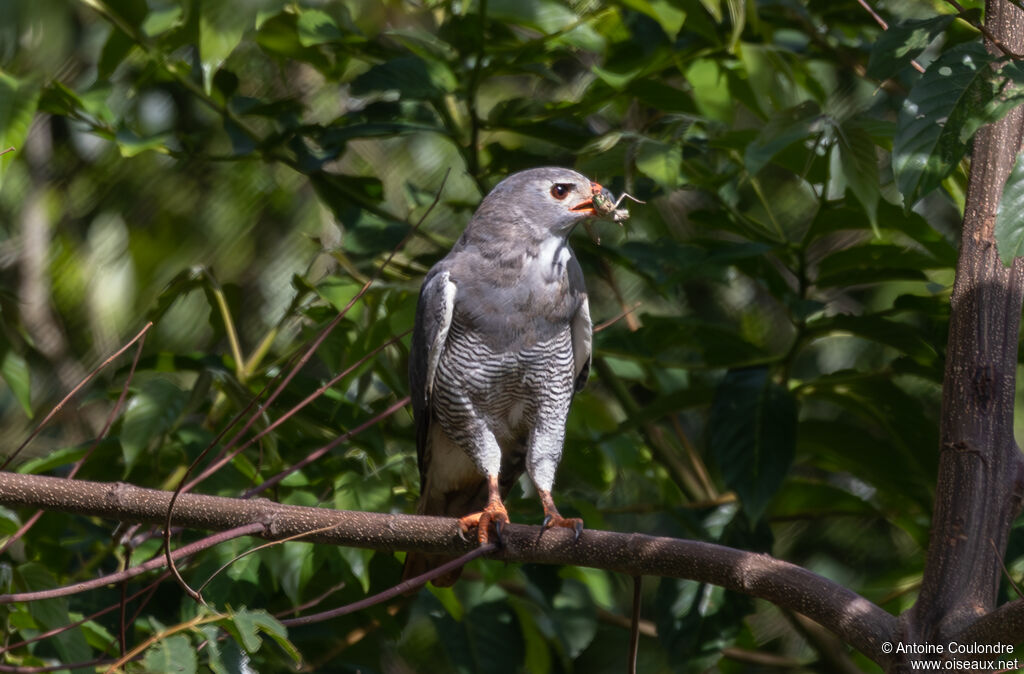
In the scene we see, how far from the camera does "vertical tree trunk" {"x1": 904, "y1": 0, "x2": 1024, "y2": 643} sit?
2.01 metres

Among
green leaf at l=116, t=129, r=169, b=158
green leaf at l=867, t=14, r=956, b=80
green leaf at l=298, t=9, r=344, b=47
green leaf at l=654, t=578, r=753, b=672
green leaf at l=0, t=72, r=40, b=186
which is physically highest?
green leaf at l=867, t=14, r=956, b=80

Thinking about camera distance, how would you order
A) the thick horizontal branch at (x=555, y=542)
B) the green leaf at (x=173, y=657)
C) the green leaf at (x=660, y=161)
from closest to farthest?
the green leaf at (x=173, y=657) < the thick horizontal branch at (x=555, y=542) < the green leaf at (x=660, y=161)

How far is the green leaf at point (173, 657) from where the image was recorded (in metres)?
1.68

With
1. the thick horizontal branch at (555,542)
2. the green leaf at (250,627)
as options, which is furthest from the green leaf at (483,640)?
the green leaf at (250,627)

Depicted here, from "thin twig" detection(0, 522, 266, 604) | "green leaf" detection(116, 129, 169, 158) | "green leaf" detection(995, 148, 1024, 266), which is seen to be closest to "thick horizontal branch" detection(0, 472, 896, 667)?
"thin twig" detection(0, 522, 266, 604)

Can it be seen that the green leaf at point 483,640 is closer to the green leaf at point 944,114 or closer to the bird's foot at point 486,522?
the bird's foot at point 486,522

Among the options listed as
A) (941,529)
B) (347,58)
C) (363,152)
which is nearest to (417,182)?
(363,152)

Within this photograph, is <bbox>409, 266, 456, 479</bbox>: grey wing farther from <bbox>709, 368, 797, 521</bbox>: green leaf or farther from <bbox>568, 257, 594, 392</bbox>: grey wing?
<bbox>709, 368, 797, 521</bbox>: green leaf

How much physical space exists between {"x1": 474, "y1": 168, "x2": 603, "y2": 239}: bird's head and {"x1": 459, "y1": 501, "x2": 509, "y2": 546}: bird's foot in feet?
2.53

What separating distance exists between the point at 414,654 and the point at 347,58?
274 cm

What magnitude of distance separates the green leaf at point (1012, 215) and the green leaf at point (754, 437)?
1.26m

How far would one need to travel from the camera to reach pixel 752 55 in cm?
317

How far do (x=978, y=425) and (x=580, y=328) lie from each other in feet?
4.42

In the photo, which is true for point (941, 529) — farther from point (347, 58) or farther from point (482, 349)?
point (347, 58)
